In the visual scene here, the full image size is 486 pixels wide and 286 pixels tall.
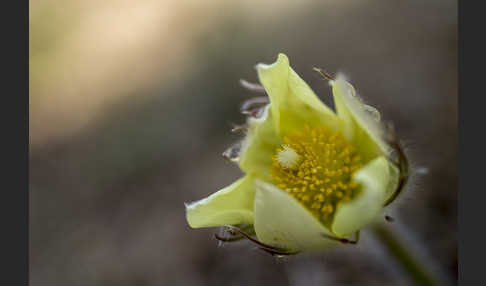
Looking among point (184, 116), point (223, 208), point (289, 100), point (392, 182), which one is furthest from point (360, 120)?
point (184, 116)

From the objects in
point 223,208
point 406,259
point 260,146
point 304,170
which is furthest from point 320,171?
point 406,259

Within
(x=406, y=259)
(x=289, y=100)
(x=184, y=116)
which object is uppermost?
(x=289, y=100)

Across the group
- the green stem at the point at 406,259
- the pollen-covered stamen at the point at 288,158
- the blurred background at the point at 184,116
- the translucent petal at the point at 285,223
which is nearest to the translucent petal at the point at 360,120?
the pollen-covered stamen at the point at 288,158

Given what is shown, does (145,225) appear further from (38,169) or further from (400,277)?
(400,277)

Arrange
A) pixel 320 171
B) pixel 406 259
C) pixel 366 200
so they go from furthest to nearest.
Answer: pixel 406 259
pixel 320 171
pixel 366 200

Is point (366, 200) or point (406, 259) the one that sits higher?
point (366, 200)

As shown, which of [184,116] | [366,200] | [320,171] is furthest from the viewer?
[184,116]

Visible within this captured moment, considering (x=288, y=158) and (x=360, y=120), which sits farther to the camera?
(x=288, y=158)

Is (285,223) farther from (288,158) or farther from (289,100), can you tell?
(289,100)

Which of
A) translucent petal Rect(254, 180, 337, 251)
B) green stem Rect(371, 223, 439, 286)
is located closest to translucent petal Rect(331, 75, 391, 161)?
translucent petal Rect(254, 180, 337, 251)
